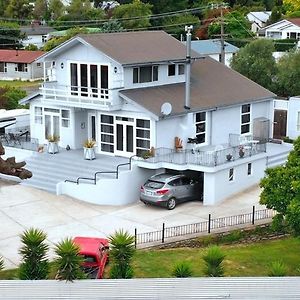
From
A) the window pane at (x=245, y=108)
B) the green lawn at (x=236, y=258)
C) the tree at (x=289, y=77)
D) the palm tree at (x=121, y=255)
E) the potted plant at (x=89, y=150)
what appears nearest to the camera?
the palm tree at (x=121, y=255)

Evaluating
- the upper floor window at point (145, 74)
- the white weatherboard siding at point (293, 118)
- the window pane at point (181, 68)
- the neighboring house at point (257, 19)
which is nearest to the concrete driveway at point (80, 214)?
the upper floor window at point (145, 74)

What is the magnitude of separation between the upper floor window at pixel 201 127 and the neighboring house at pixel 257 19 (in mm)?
65145

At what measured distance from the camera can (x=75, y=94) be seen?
1359 inches

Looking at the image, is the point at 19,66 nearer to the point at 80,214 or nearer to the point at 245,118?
the point at 245,118

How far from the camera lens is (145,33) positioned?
121 feet

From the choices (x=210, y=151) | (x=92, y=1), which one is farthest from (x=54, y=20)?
(x=210, y=151)

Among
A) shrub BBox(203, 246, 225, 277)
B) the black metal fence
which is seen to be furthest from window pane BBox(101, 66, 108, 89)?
shrub BBox(203, 246, 225, 277)

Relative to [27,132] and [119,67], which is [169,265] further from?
[27,132]

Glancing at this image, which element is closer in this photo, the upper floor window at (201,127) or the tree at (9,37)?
the upper floor window at (201,127)

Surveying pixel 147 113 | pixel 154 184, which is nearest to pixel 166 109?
pixel 147 113

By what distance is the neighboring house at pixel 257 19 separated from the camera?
9886 cm

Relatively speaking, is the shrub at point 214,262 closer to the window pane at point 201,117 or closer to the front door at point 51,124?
the window pane at point 201,117

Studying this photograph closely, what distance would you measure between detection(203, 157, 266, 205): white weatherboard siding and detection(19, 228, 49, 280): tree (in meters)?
12.9

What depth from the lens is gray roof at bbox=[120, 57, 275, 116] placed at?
3262 cm
